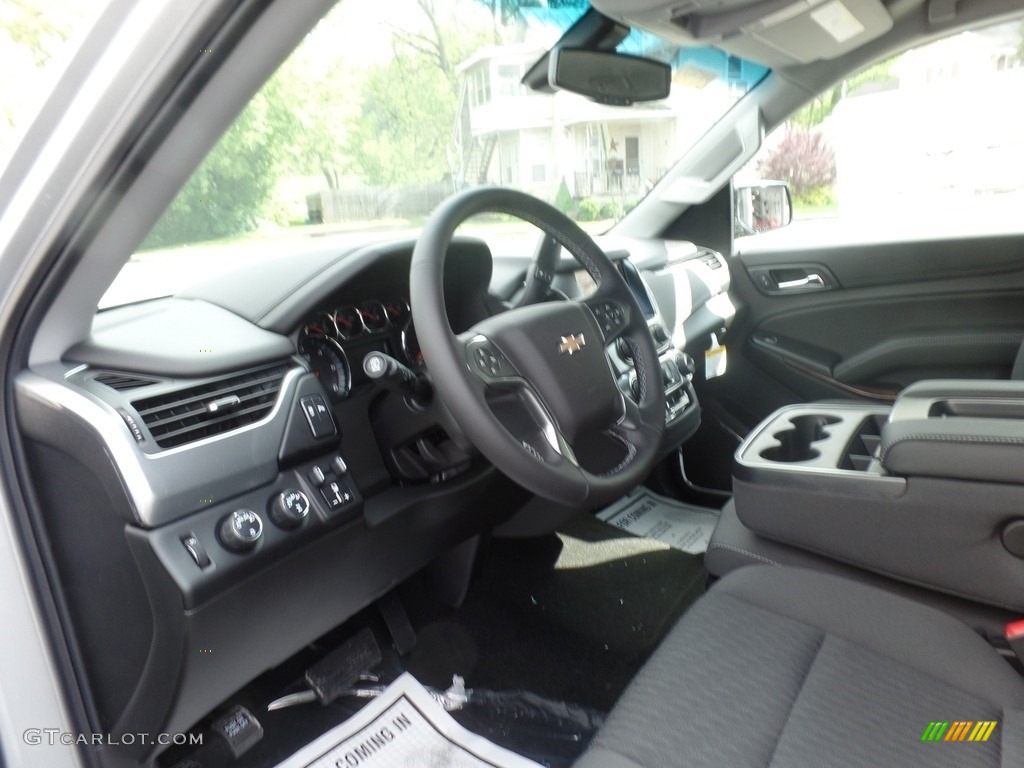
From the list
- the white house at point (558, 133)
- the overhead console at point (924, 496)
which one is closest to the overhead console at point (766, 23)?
the white house at point (558, 133)

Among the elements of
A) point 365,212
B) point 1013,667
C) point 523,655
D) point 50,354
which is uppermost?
point 365,212

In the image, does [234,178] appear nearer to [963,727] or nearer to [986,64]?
[963,727]

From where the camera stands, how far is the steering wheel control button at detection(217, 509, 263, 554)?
1.26 metres

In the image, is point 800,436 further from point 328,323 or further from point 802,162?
point 802,162

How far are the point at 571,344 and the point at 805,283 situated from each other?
160 cm

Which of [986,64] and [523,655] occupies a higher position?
[986,64]

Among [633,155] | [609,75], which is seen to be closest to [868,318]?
[633,155]

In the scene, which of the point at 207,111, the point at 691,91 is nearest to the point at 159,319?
the point at 207,111

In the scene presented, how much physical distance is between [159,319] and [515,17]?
103 centimetres

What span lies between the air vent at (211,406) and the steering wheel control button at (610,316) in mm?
602

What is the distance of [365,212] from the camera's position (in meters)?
1.64

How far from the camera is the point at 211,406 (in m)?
1.29

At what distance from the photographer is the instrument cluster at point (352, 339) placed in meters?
1.56

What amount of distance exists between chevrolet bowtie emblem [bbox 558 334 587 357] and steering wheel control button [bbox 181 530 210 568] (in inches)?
25.8
